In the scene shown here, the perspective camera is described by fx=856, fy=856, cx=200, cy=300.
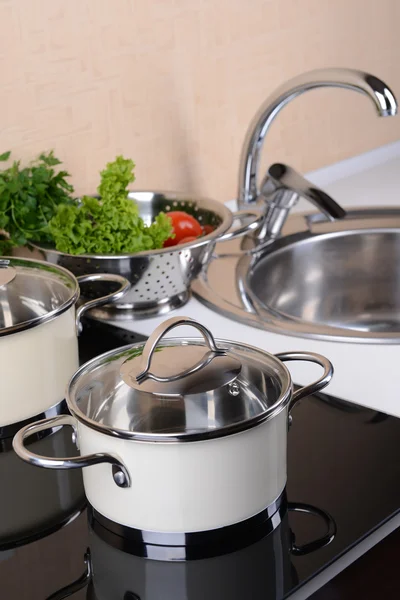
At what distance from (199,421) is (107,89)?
33.1 inches

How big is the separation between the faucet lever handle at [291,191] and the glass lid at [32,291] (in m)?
0.58

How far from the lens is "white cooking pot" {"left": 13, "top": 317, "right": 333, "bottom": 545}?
2.03 ft

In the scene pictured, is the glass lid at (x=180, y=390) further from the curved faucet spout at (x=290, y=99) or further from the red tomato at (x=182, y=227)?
the curved faucet spout at (x=290, y=99)

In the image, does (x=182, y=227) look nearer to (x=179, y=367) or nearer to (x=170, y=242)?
(x=170, y=242)

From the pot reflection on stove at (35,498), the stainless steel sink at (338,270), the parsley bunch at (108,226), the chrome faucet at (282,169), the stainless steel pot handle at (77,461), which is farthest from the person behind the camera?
the stainless steel sink at (338,270)

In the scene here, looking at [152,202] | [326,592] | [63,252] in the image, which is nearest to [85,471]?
[326,592]

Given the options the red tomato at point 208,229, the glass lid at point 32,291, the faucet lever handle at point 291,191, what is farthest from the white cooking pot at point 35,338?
the faucet lever handle at point 291,191

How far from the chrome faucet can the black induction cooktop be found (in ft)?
1.91

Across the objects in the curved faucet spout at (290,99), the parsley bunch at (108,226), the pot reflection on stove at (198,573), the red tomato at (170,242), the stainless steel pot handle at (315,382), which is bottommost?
the pot reflection on stove at (198,573)

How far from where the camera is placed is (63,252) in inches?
43.1

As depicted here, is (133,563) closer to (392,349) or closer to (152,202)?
(392,349)

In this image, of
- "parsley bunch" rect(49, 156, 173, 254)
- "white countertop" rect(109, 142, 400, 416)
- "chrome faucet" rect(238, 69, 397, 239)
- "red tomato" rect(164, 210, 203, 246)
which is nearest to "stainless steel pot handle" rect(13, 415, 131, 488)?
"white countertop" rect(109, 142, 400, 416)

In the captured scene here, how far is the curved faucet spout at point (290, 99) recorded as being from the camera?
127 centimetres

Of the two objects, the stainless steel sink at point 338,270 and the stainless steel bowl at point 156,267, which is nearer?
the stainless steel bowl at point 156,267
